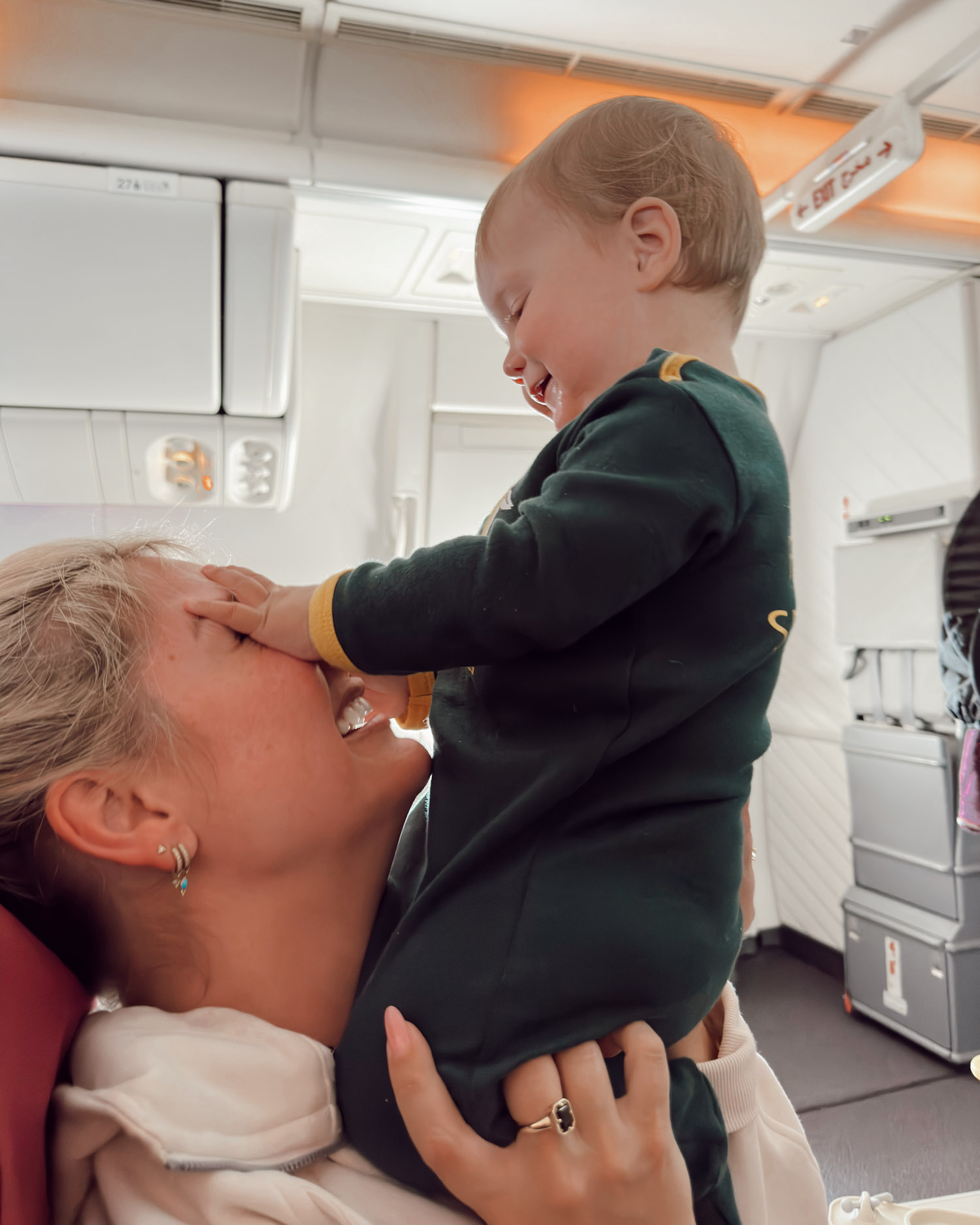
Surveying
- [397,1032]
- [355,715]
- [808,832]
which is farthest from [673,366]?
[808,832]

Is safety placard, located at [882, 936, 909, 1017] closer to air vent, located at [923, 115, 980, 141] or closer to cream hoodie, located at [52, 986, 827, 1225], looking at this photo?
air vent, located at [923, 115, 980, 141]

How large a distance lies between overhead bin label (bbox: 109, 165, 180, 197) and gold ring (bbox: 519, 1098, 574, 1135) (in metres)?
2.25

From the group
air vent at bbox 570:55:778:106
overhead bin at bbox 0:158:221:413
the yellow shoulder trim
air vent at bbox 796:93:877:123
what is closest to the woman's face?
the yellow shoulder trim

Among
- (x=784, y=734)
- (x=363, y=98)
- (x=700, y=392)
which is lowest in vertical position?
(x=784, y=734)

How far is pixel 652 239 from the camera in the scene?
112cm

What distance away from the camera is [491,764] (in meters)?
0.88

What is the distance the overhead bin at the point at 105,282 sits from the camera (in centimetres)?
213

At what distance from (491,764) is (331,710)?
0.22m

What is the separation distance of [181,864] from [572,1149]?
47 centimetres

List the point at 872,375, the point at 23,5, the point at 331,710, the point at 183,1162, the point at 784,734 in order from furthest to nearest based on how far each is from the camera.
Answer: the point at 784,734 → the point at 872,375 → the point at 23,5 → the point at 331,710 → the point at 183,1162

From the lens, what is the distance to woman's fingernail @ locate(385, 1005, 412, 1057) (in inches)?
30.7

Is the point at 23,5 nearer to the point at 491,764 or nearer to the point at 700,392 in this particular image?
the point at 700,392

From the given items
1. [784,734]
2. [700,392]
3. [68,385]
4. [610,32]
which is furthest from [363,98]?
[784,734]

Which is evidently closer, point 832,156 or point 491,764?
point 491,764
